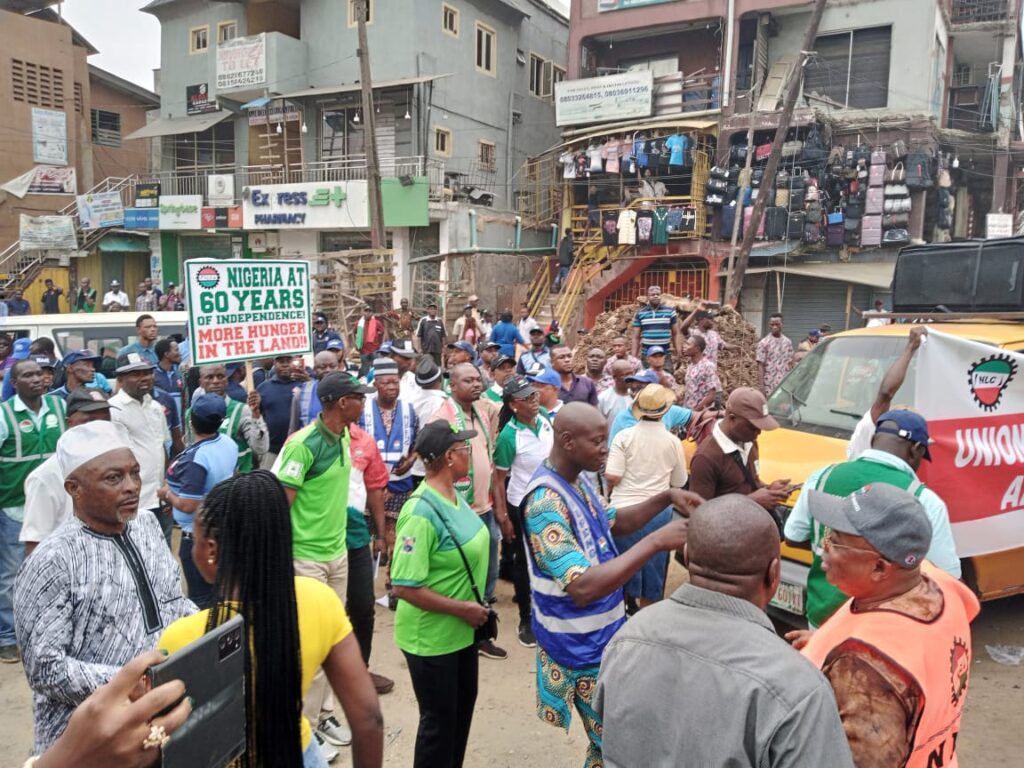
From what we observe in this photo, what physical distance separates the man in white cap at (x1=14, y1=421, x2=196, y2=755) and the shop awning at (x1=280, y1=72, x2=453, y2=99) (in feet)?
69.1

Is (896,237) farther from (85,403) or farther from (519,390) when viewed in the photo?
(85,403)

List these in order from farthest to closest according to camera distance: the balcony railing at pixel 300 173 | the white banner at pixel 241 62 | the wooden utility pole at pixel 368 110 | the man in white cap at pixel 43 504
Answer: the white banner at pixel 241 62 < the balcony railing at pixel 300 173 < the wooden utility pole at pixel 368 110 < the man in white cap at pixel 43 504

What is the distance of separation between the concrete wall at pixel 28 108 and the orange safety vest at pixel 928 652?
104 ft

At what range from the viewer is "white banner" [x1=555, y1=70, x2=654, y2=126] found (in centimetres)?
2198

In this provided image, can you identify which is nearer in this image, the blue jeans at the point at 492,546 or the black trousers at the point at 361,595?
the black trousers at the point at 361,595

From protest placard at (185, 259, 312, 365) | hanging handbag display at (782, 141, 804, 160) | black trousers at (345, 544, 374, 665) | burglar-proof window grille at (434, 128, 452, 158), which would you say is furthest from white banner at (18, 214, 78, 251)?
black trousers at (345, 544, 374, 665)

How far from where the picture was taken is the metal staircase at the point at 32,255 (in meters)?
25.9

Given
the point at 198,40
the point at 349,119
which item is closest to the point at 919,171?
the point at 349,119

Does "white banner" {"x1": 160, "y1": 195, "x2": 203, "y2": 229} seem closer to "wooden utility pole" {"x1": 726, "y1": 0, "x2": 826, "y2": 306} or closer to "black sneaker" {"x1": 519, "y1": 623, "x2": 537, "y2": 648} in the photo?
"wooden utility pole" {"x1": 726, "y1": 0, "x2": 826, "y2": 306}

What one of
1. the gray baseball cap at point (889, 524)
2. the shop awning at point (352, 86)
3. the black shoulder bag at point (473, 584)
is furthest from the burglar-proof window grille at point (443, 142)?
the gray baseball cap at point (889, 524)

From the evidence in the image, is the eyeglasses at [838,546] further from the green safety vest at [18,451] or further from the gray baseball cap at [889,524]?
the green safety vest at [18,451]

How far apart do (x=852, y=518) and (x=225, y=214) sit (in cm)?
2624

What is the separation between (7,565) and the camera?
5.10 m

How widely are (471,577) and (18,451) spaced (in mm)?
3605
